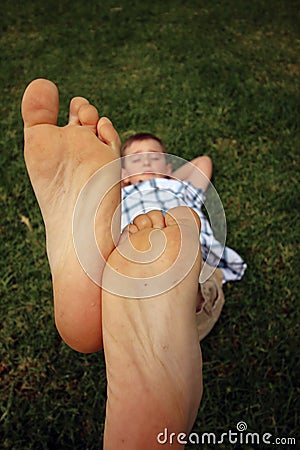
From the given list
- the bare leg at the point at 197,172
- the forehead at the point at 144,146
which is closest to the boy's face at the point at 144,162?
the forehead at the point at 144,146

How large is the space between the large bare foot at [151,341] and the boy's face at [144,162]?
768 millimetres

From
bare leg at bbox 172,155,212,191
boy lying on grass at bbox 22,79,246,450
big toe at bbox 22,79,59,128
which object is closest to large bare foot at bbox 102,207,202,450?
boy lying on grass at bbox 22,79,246,450

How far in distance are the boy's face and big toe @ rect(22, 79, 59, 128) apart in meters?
0.57

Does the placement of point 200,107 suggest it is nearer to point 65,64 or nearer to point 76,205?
point 65,64

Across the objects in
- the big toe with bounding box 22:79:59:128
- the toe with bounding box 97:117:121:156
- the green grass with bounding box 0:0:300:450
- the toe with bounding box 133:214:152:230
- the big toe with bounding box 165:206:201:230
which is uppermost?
the big toe with bounding box 22:79:59:128

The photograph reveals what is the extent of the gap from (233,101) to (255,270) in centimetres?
114

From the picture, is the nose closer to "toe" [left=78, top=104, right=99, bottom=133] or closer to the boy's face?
the boy's face

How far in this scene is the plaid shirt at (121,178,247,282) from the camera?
1.56m

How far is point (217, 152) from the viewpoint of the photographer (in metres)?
2.16

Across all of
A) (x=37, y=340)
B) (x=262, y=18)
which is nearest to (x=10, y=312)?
(x=37, y=340)

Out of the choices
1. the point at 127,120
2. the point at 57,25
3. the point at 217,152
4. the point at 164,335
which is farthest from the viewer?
the point at 57,25

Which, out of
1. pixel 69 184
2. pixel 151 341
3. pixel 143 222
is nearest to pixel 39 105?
pixel 69 184

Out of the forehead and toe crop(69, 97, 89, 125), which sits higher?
toe crop(69, 97, 89, 125)

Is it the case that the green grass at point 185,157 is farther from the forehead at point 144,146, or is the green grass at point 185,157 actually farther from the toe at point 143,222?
the toe at point 143,222
